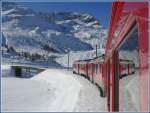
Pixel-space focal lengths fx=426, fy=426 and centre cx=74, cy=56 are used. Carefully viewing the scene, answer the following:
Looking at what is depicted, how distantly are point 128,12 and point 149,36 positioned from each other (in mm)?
266

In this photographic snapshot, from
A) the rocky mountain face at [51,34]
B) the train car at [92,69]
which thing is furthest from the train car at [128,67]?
the train car at [92,69]

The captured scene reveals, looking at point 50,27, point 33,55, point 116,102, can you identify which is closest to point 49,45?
point 33,55

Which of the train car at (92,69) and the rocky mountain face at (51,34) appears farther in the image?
the train car at (92,69)

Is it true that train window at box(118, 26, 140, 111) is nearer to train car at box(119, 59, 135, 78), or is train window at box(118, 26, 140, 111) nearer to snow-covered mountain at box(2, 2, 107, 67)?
train car at box(119, 59, 135, 78)

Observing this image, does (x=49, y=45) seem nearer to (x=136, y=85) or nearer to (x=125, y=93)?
(x=125, y=93)

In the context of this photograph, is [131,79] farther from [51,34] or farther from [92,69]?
[92,69]

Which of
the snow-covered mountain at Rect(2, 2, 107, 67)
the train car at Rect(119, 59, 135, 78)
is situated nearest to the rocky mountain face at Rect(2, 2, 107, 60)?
the snow-covered mountain at Rect(2, 2, 107, 67)

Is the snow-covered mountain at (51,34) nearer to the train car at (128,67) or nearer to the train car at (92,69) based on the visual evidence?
the train car at (92,69)

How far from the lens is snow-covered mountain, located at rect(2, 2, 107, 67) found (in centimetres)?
396

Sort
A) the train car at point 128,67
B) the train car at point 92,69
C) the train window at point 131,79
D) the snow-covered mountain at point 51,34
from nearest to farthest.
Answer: the train window at point 131,79, the train car at point 128,67, the snow-covered mountain at point 51,34, the train car at point 92,69

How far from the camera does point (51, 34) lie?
4844 millimetres

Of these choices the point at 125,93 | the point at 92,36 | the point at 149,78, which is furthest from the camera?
the point at 92,36

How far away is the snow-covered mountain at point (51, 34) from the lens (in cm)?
396

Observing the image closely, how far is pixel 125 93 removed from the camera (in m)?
2.00
